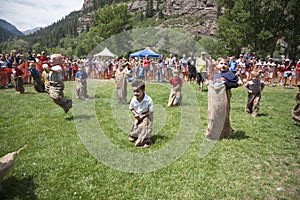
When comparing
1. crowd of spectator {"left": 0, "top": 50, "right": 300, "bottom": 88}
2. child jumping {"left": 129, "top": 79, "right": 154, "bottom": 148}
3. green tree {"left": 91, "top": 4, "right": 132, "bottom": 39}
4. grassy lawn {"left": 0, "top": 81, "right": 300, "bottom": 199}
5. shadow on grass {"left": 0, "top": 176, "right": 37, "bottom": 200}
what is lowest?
shadow on grass {"left": 0, "top": 176, "right": 37, "bottom": 200}

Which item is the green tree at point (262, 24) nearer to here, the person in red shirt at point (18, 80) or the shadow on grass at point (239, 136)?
the shadow on grass at point (239, 136)

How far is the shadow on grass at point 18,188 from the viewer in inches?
148

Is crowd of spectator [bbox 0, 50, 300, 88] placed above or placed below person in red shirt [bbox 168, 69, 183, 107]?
above

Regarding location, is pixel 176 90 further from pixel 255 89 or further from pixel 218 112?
pixel 218 112

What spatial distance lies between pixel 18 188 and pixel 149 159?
2633 mm

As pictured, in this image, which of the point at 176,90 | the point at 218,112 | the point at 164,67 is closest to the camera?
the point at 218,112

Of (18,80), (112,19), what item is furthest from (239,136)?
(112,19)

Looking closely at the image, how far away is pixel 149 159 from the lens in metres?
5.10

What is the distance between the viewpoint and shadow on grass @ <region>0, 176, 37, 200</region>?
3.75 metres

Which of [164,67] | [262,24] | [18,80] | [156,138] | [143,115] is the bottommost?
[156,138]

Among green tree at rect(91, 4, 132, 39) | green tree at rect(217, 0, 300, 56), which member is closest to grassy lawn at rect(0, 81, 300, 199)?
green tree at rect(217, 0, 300, 56)

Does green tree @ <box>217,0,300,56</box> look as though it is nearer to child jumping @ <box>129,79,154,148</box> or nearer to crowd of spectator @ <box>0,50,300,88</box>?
crowd of spectator @ <box>0,50,300,88</box>

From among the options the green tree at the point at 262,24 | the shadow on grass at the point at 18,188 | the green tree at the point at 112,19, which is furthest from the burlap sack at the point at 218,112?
the green tree at the point at 112,19

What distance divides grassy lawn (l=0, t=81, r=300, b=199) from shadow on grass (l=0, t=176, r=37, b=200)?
0.02m
